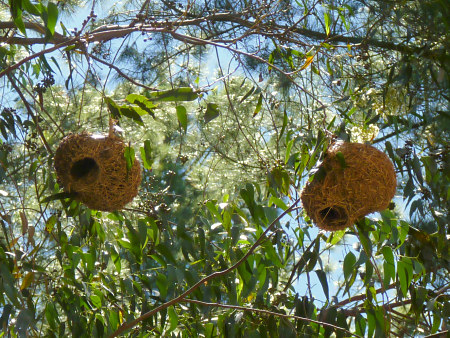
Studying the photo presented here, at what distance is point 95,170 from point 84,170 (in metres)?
0.04

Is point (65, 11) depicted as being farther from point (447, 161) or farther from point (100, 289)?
point (447, 161)

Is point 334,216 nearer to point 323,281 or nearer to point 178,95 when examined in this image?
point 323,281

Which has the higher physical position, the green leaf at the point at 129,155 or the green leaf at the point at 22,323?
the green leaf at the point at 129,155

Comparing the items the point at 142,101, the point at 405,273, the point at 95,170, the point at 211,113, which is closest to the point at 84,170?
the point at 95,170

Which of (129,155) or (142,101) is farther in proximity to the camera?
(129,155)

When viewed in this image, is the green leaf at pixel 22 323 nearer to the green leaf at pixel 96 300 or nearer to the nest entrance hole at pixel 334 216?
the green leaf at pixel 96 300

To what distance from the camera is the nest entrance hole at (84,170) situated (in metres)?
1.90

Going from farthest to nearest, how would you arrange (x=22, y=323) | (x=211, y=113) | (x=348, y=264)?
(x=348, y=264), (x=211, y=113), (x=22, y=323)

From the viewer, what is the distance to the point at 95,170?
6.24ft

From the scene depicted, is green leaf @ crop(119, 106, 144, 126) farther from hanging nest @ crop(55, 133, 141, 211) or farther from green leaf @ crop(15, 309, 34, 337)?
green leaf @ crop(15, 309, 34, 337)

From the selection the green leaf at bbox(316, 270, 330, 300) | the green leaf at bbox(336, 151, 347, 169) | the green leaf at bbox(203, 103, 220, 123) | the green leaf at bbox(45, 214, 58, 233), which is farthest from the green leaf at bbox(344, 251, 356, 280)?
the green leaf at bbox(45, 214, 58, 233)

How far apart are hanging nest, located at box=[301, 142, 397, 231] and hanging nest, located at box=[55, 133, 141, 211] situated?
50 cm

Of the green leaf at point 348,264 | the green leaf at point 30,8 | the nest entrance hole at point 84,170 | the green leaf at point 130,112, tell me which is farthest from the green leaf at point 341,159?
the green leaf at point 30,8

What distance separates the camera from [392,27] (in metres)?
3.06
